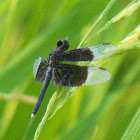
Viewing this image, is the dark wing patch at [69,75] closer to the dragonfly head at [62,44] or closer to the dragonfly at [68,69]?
the dragonfly at [68,69]

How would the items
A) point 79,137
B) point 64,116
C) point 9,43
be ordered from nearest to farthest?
point 79,137 < point 64,116 < point 9,43

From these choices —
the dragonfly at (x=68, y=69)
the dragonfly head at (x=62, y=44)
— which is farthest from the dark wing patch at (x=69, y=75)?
the dragonfly head at (x=62, y=44)

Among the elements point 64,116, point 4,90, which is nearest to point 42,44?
point 4,90

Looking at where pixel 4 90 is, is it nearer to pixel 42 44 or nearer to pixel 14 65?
pixel 14 65

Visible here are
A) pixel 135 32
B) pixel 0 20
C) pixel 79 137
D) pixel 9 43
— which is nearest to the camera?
pixel 135 32

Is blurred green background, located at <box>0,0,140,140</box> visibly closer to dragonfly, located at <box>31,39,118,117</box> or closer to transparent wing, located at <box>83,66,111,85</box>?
dragonfly, located at <box>31,39,118,117</box>

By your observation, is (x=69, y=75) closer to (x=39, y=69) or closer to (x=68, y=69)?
(x=68, y=69)

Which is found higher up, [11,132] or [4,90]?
[4,90]
